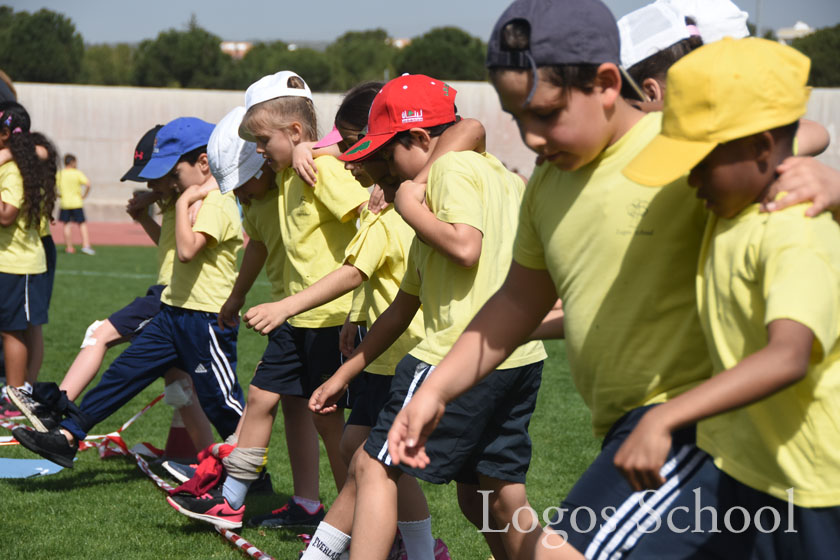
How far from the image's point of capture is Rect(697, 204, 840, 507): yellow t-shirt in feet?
6.22

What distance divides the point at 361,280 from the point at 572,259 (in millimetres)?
1581

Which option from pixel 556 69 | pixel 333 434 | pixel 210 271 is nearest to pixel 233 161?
pixel 210 271

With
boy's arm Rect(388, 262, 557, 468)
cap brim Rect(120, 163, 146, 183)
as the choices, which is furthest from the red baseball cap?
cap brim Rect(120, 163, 146, 183)

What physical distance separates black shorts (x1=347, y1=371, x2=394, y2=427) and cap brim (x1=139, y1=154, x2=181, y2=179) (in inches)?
77.9

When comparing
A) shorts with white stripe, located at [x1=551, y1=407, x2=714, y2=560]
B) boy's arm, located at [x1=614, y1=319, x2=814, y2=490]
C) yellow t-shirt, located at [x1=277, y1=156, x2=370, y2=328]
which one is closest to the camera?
boy's arm, located at [x1=614, y1=319, x2=814, y2=490]

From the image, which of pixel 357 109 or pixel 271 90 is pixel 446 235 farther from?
pixel 271 90

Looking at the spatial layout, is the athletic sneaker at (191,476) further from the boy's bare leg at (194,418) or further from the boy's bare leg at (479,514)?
Result: the boy's bare leg at (479,514)

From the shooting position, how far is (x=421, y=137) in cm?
363

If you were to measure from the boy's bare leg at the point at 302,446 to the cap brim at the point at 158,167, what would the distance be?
1.44m

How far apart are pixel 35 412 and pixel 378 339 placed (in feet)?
8.68

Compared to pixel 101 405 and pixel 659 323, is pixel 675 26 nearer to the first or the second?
pixel 659 323

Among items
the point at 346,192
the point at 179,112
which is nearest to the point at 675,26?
the point at 346,192

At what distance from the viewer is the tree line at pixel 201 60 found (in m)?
59.4

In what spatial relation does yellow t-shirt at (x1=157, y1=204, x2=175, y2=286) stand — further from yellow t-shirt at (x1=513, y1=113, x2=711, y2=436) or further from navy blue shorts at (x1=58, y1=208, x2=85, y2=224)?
navy blue shorts at (x1=58, y1=208, x2=85, y2=224)
